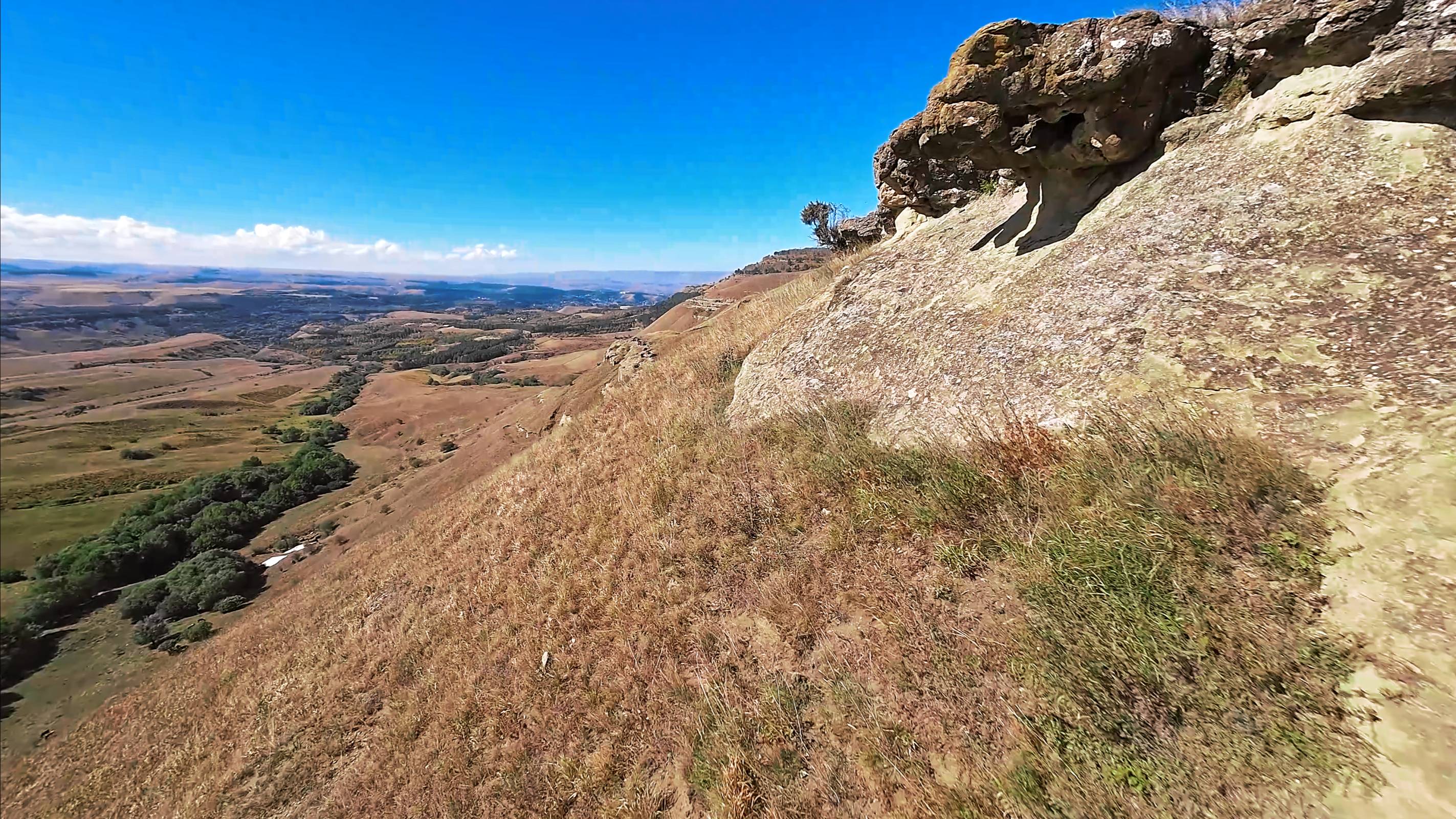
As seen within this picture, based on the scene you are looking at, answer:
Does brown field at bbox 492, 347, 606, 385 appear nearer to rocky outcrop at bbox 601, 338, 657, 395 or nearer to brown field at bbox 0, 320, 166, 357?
rocky outcrop at bbox 601, 338, 657, 395

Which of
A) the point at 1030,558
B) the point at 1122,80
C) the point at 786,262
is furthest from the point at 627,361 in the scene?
the point at 786,262

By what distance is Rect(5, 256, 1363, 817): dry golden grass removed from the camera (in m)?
2.60


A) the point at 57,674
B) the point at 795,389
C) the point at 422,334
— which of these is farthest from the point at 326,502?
the point at 422,334

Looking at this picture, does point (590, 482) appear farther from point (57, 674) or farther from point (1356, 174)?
point (57, 674)

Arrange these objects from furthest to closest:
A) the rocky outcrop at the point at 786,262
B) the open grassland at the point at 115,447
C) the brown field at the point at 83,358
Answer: the brown field at the point at 83,358, the open grassland at the point at 115,447, the rocky outcrop at the point at 786,262

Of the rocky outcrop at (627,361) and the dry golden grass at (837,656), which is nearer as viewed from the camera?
the dry golden grass at (837,656)

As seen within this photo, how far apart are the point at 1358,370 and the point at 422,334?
20650 cm

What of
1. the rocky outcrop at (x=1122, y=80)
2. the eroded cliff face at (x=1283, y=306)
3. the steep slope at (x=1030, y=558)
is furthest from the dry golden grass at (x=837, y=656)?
the rocky outcrop at (x=1122, y=80)

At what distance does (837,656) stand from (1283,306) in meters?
4.38

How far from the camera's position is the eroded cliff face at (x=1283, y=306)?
260 cm

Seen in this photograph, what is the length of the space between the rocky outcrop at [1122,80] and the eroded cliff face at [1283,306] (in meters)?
0.03

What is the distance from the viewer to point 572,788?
164 inches

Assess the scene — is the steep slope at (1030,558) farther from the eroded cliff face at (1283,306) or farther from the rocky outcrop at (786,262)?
the rocky outcrop at (786,262)

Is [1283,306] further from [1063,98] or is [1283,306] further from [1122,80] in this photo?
[1063,98]
